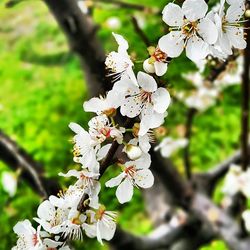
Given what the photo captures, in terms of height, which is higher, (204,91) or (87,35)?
(87,35)

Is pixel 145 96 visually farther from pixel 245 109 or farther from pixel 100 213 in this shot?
pixel 245 109

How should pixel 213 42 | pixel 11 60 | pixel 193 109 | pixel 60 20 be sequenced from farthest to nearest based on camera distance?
pixel 11 60, pixel 193 109, pixel 60 20, pixel 213 42

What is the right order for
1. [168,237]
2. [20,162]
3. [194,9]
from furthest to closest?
1. [168,237]
2. [20,162]
3. [194,9]

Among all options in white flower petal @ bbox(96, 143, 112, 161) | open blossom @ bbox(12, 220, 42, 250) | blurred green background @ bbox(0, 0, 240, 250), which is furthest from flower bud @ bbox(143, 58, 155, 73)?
blurred green background @ bbox(0, 0, 240, 250)

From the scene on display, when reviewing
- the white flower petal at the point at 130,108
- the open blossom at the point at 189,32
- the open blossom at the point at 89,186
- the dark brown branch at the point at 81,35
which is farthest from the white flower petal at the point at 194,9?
the dark brown branch at the point at 81,35

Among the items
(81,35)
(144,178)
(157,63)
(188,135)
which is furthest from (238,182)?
(157,63)

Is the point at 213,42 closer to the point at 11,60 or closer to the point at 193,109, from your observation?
the point at 193,109

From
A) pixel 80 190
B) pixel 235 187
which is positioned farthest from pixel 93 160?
pixel 235 187
